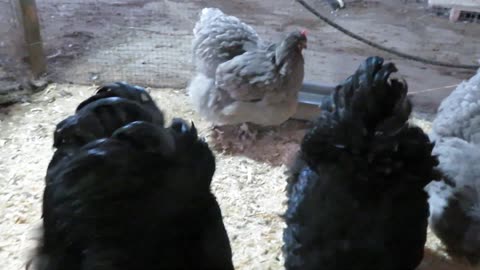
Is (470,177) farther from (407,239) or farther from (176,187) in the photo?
(176,187)

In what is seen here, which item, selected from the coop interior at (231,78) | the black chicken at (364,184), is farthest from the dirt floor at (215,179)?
the black chicken at (364,184)

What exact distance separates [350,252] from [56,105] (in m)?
2.30

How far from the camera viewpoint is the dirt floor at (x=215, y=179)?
Answer: 248cm

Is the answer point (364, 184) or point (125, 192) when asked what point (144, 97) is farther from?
point (364, 184)

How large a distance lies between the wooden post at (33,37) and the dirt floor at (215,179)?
0.77ft

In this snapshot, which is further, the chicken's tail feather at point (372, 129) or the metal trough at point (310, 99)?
the metal trough at point (310, 99)

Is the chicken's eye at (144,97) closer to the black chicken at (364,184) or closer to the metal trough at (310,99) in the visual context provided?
the black chicken at (364,184)

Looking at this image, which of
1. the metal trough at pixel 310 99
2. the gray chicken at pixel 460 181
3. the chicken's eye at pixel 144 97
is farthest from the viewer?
the metal trough at pixel 310 99

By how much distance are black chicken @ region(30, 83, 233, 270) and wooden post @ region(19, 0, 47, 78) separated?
253 centimetres

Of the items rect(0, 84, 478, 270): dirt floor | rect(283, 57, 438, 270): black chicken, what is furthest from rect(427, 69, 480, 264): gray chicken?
rect(283, 57, 438, 270): black chicken

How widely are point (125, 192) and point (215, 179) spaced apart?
1.69 metres

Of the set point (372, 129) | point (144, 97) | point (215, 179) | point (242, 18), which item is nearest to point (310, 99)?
point (215, 179)

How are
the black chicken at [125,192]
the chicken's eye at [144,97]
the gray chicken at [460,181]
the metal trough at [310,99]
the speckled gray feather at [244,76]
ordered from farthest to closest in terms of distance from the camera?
the metal trough at [310,99] < the speckled gray feather at [244,76] < the gray chicken at [460,181] < the chicken's eye at [144,97] < the black chicken at [125,192]

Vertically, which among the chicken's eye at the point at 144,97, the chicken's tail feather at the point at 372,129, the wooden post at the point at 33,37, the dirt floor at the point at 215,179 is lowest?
the dirt floor at the point at 215,179
